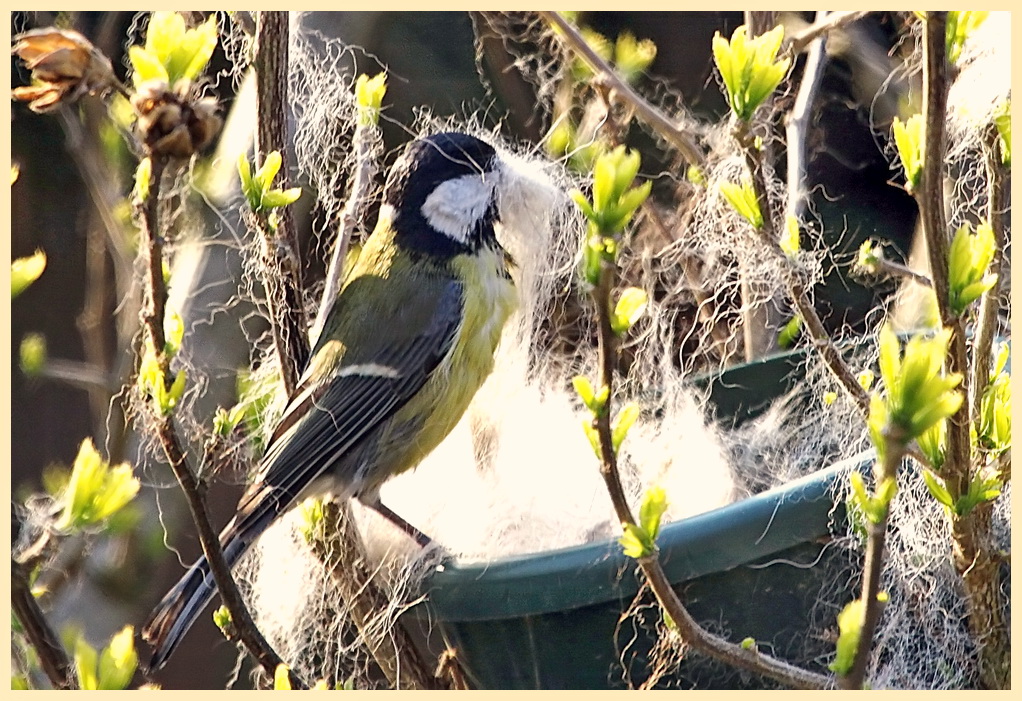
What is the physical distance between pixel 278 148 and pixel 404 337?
26 centimetres

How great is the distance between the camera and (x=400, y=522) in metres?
1.03

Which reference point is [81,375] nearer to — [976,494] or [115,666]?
[115,666]

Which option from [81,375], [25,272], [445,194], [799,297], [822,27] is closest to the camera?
[25,272]

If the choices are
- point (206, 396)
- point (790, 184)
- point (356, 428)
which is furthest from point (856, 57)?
point (206, 396)

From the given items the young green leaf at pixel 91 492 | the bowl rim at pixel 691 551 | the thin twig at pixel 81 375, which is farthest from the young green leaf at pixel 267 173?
the thin twig at pixel 81 375

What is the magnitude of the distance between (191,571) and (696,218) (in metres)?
0.56

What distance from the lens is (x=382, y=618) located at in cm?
92

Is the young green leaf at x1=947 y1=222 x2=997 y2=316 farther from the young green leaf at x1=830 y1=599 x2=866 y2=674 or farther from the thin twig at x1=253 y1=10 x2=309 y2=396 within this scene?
the thin twig at x1=253 y1=10 x2=309 y2=396

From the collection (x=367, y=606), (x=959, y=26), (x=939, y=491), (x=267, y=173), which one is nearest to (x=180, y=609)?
(x=367, y=606)

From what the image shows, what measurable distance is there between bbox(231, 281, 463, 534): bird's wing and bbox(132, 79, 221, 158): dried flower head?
452 millimetres

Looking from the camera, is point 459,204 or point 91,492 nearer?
point 91,492

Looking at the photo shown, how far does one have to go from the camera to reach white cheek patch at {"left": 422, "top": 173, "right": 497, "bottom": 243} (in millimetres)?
1092

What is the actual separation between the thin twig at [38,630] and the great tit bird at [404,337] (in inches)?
12.2

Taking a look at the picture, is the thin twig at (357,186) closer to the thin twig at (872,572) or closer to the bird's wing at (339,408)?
the bird's wing at (339,408)
